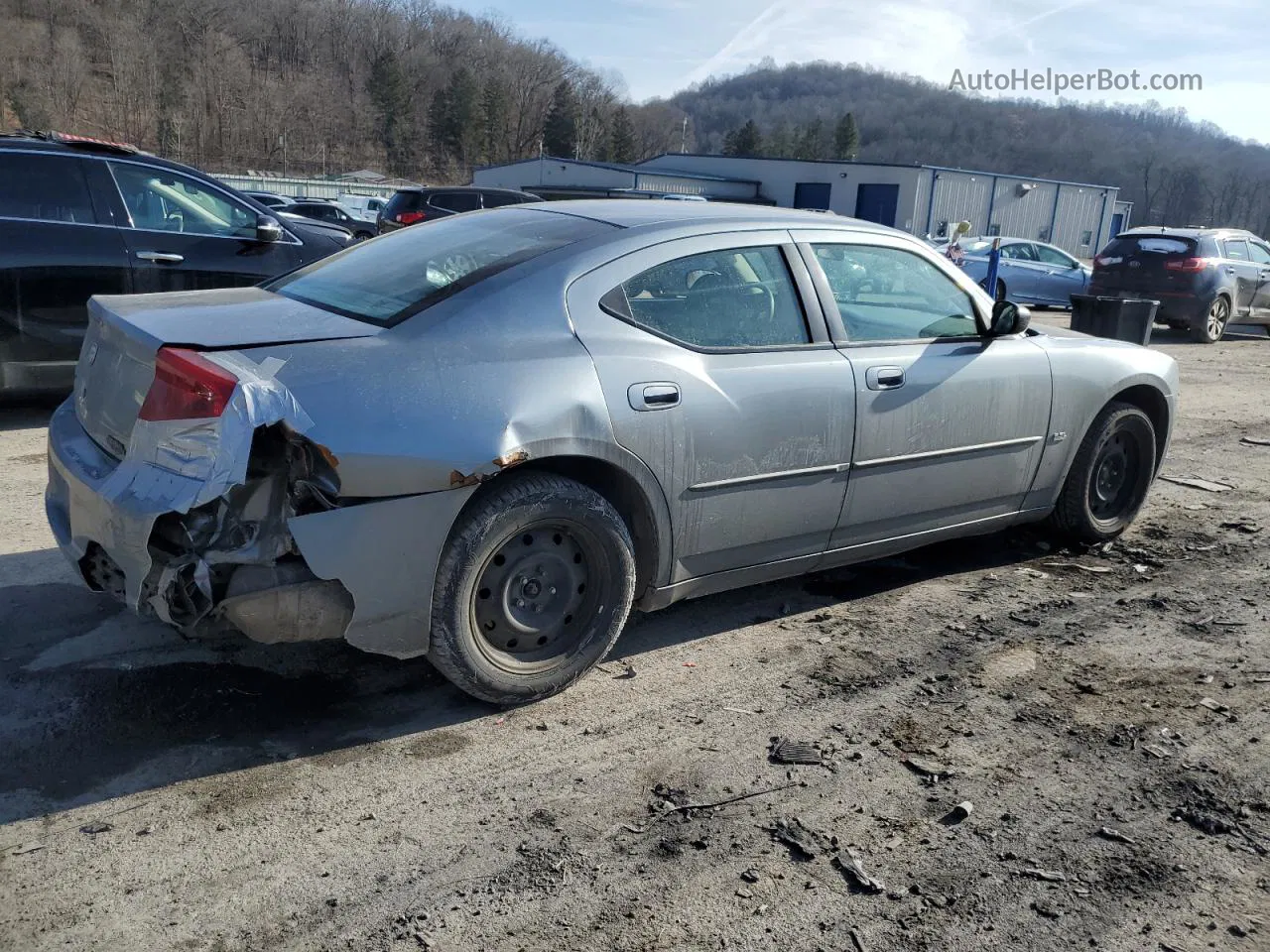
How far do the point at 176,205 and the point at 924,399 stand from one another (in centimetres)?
551

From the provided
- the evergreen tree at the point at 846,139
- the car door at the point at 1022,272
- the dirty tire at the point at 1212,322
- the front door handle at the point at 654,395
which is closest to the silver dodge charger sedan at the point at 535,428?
the front door handle at the point at 654,395

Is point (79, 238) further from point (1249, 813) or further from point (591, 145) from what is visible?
point (591, 145)

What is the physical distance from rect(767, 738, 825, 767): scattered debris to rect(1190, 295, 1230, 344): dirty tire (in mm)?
15006

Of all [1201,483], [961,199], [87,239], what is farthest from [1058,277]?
[961,199]

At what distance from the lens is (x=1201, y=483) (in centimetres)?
714

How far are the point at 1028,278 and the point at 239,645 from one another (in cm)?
1780

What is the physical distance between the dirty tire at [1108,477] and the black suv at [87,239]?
5.60 metres

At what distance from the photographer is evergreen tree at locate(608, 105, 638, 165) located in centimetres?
10394

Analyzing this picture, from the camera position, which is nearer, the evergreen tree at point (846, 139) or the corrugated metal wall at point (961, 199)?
the corrugated metal wall at point (961, 199)

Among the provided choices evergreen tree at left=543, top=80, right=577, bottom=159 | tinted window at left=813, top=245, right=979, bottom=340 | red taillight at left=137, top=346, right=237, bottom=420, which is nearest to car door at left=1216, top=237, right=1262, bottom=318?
tinted window at left=813, top=245, right=979, bottom=340

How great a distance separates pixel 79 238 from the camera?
6699mm

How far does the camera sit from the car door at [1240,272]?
1599 cm

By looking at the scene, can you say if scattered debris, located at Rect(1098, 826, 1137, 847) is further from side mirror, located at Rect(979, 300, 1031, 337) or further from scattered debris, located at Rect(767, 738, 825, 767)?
side mirror, located at Rect(979, 300, 1031, 337)

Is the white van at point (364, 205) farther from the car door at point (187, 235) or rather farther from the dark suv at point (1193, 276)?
the car door at point (187, 235)
